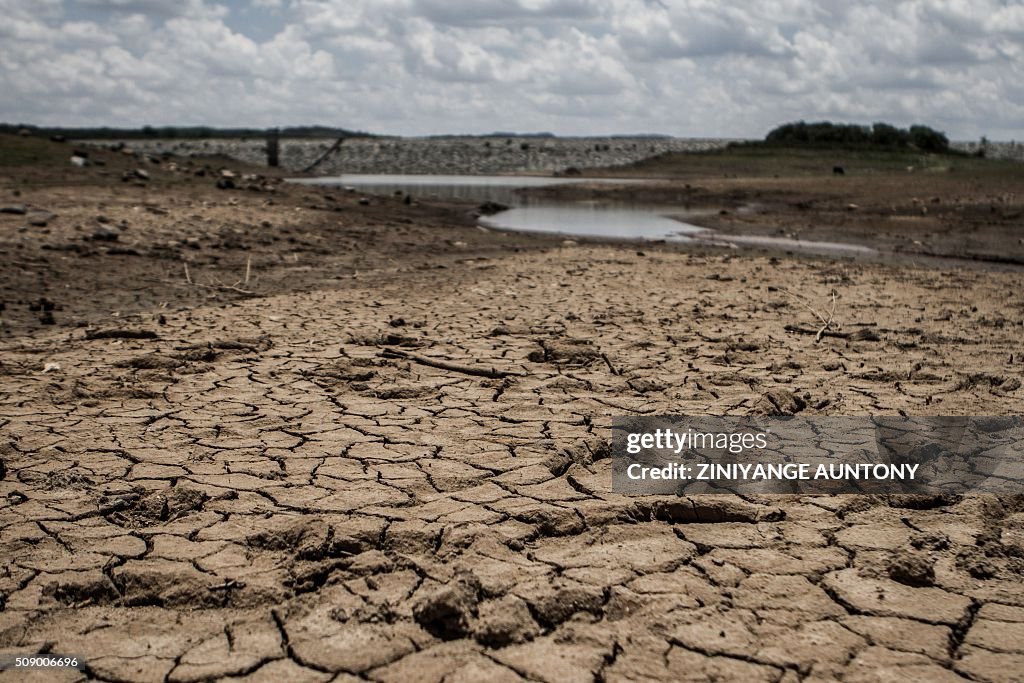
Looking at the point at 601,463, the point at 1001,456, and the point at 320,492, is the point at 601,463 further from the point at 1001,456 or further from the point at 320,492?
the point at 1001,456

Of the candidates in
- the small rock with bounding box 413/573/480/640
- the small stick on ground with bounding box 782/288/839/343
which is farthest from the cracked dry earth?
the small stick on ground with bounding box 782/288/839/343

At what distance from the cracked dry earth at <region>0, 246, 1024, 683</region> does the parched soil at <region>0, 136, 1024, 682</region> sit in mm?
13

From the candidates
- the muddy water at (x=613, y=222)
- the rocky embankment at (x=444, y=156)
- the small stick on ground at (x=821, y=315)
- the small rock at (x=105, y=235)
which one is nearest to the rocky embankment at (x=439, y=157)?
the rocky embankment at (x=444, y=156)

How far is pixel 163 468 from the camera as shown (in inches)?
143

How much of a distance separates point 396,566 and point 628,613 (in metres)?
0.76

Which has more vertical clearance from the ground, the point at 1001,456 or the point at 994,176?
the point at 994,176

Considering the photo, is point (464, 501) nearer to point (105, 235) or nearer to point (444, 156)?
point (105, 235)

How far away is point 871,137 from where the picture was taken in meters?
41.7

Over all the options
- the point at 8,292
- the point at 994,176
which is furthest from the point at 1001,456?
the point at 994,176

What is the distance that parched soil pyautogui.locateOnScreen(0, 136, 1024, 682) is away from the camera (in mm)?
2428

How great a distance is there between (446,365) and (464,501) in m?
2.00

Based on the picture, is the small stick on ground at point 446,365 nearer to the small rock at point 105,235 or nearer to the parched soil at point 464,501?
the parched soil at point 464,501

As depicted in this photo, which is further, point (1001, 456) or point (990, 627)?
point (1001, 456)

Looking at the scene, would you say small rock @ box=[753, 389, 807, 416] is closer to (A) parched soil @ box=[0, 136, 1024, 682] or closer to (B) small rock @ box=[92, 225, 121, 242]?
(A) parched soil @ box=[0, 136, 1024, 682]
